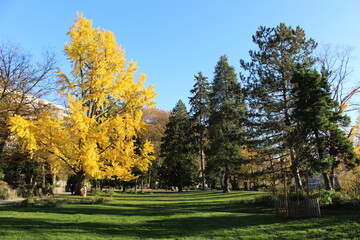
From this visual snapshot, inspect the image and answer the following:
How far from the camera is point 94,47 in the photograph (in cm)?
1570

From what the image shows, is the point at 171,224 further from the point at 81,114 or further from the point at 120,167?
the point at 81,114

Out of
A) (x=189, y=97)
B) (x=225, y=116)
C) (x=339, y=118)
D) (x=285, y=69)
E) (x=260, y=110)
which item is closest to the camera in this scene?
(x=339, y=118)

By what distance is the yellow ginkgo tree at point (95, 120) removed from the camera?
1301 cm

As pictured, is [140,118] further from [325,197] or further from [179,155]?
[179,155]

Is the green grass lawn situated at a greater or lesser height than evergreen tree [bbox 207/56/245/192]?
lesser

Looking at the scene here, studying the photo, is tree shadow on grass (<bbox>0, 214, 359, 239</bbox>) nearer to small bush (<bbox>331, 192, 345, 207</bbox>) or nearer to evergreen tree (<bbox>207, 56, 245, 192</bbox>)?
small bush (<bbox>331, 192, 345, 207</bbox>)

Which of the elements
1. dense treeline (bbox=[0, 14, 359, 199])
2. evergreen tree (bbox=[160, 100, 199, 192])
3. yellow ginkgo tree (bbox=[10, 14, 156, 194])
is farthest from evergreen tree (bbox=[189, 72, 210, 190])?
yellow ginkgo tree (bbox=[10, 14, 156, 194])

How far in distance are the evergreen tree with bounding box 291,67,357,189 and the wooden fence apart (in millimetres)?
2738

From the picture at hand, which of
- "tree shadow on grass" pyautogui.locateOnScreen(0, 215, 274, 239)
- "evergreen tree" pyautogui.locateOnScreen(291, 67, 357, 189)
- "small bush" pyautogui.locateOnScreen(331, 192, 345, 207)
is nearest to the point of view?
"tree shadow on grass" pyautogui.locateOnScreen(0, 215, 274, 239)

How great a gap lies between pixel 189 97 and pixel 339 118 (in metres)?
26.2

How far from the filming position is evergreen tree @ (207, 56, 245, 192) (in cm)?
2784

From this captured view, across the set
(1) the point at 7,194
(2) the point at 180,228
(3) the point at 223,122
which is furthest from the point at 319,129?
(1) the point at 7,194

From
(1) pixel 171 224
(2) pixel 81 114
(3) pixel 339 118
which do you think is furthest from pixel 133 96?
(3) pixel 339 118

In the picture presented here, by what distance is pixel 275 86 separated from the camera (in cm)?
1783
